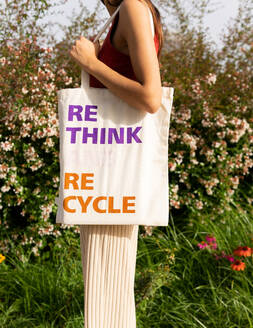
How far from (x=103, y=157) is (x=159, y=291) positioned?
1715 millimetres

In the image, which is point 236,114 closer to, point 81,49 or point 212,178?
point 212,178

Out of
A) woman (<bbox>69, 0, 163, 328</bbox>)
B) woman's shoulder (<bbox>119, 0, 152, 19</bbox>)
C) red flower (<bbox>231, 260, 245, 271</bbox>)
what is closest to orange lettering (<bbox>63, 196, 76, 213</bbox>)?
woman (<bbox>69, 0, 163, 328</bbox>)

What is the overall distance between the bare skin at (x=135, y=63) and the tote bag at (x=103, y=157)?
0.06 meters

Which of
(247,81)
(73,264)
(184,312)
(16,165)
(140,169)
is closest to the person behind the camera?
(140,169)

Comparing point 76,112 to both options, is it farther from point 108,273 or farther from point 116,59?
point 108,273

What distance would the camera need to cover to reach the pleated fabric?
1887mm

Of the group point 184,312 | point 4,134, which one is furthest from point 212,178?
point 4,134

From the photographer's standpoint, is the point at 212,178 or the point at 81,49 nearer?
the point at 81,49

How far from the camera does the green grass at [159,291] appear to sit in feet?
9.28

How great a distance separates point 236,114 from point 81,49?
270 cm

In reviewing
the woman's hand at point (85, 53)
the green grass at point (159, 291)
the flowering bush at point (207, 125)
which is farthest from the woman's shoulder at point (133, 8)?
the flowering bush at point (207, 125)

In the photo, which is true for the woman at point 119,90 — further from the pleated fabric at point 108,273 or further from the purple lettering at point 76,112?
the purple lettering at point 76,112

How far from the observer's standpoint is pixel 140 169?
70.2 inches

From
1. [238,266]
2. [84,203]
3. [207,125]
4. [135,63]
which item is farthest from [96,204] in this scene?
[207,125]
